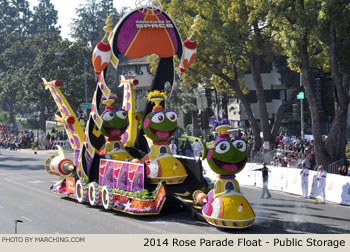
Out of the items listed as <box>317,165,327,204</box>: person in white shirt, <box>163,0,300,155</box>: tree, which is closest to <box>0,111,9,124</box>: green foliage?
<box>163,0,300,155</box>: tree

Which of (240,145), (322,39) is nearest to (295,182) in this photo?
(322,39)

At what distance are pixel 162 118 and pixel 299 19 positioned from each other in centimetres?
899

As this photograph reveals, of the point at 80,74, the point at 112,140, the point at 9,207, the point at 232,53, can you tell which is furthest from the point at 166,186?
the point at 80,74

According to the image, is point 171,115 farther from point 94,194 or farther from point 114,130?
point 94,194

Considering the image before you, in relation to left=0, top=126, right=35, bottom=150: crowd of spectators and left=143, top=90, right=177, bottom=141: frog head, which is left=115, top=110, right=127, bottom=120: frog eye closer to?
left=143, top=90, right=177, bottom=141: frog head

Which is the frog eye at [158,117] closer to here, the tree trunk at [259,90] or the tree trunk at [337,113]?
the tree trunk at [337,113]

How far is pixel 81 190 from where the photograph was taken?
20.0 metres

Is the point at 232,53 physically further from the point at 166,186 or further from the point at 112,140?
the point at 166,186

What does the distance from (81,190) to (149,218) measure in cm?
384

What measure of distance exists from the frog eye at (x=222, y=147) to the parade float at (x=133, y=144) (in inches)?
57.6

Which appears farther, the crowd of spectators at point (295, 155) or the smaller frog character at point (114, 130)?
the crowd of spectators at point (295, 155)

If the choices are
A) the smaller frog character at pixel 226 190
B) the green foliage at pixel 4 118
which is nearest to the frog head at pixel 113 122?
the smaller frog character at pixel 226 190

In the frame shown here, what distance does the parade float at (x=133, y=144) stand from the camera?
17.5m

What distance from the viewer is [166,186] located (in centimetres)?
1691
